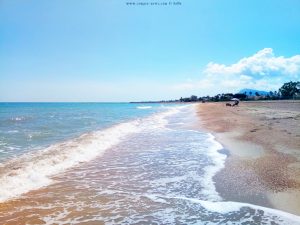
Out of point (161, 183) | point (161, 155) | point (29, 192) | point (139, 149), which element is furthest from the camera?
point (139, 149)

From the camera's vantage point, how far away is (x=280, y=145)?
14.0 meters

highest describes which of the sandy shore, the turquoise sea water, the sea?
the sandy shore

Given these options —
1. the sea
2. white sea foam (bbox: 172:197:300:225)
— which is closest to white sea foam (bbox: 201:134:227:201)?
the sea

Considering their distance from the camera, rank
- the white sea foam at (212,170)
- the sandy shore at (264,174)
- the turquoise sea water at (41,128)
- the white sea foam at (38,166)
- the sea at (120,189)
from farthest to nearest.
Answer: the turquoise sea water at (41,128), the white sea foam at (38,166), the white sea foam at (212,170), the sandy shore at (264,174), the sea at (120,189)

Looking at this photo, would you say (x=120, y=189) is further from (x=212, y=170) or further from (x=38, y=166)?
(x=38, y=166)

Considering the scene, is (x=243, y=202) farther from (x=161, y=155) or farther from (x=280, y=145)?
(x=280, y=145)

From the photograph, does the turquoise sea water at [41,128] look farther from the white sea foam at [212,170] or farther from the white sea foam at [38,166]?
the white sea foam at [212,170]

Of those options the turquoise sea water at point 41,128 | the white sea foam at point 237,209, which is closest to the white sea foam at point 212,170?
the white sea foam at point 237,209

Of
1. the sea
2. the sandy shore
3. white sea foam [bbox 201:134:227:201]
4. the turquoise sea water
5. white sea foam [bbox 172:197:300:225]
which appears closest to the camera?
white sea foam [bbox 172:197:300:225]

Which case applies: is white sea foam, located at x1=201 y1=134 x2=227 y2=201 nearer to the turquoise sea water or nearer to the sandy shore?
the sandy shore

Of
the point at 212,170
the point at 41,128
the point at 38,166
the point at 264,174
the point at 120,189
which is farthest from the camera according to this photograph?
the point at 41,128

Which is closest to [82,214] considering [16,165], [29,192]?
[29,192]

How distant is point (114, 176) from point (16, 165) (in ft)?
13.5

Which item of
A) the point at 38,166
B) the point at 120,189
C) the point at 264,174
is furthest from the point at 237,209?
the point at 38,166
